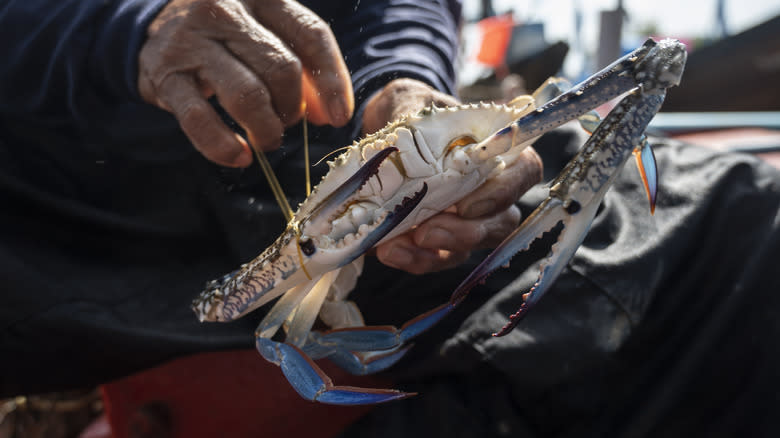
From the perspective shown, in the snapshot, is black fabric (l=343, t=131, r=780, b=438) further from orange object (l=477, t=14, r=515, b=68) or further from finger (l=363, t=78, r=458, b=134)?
orange object (l=477, t=14, r=515, b=68)

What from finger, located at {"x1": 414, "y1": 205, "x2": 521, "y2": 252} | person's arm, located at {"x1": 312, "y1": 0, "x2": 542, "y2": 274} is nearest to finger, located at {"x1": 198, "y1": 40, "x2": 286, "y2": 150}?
person's arm, located at {"x1": 312, "y1": 0, "x2": 542, "y2": 274}

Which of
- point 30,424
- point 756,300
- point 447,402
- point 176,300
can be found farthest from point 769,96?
point 30,424

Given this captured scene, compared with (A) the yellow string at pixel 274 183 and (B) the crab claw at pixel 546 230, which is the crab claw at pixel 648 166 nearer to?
(B) the crab claw at pixel 546 230

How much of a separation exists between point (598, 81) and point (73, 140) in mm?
817

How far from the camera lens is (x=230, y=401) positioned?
944mm

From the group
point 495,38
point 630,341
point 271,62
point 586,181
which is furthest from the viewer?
point 495,38

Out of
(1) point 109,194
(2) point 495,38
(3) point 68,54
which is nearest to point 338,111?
(3) point 68,54

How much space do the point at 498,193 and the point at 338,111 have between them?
0.22 metres

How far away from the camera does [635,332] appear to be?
34.0 inches

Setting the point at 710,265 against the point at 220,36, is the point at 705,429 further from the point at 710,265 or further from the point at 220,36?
the point at 220,36

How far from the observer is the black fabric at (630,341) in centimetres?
80

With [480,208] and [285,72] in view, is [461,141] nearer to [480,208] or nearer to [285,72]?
[480,208]

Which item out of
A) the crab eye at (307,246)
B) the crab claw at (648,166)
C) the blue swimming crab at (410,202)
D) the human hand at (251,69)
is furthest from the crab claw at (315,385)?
the crab claw at (648,166)

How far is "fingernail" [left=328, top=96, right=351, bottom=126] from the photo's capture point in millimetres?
581
